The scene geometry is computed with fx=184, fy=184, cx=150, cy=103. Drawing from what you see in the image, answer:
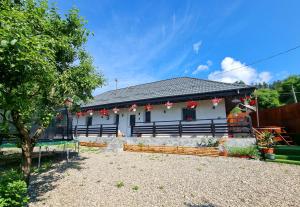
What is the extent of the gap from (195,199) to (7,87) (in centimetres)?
520

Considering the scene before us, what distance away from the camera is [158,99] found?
1481 centimetres

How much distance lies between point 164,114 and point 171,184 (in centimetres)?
942

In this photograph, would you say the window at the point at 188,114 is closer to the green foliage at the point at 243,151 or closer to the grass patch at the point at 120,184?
the green foliage at the point at 243,151

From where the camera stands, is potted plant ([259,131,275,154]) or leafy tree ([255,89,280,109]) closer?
potted plant ([259,131,275,154])

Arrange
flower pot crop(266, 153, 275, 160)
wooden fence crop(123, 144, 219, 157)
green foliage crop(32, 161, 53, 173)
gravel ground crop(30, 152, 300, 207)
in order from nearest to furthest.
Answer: gravel ground crop(30, 152, 300, 207) → green foliage crop(32, 161, 53, 173) → flower pot crop(266, 153, 275, 160) → wooden fence crop(123, 144, 219, 157)

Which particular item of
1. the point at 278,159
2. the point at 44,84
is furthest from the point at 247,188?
the point at 44,84

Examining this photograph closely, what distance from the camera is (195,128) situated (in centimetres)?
1324

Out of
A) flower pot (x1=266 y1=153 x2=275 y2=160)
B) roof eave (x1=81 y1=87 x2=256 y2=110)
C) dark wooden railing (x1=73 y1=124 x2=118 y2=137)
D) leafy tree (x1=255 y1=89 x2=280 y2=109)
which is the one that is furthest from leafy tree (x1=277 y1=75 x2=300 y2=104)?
dark wooden railing (x1=73 y1=124 x2=118 y2=137)

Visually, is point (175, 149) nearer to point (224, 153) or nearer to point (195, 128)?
point (195, 128)

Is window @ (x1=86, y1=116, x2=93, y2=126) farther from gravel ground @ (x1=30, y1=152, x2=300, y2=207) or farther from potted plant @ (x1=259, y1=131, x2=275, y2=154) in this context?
potted plant @ (x1=259, y1=131, x2=275, y2=154)

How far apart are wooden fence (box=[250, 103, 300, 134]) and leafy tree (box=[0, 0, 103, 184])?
1266cm

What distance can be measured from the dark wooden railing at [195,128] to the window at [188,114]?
15.6 inches

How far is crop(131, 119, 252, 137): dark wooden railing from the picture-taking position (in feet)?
39.3

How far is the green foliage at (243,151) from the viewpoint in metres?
9.30
